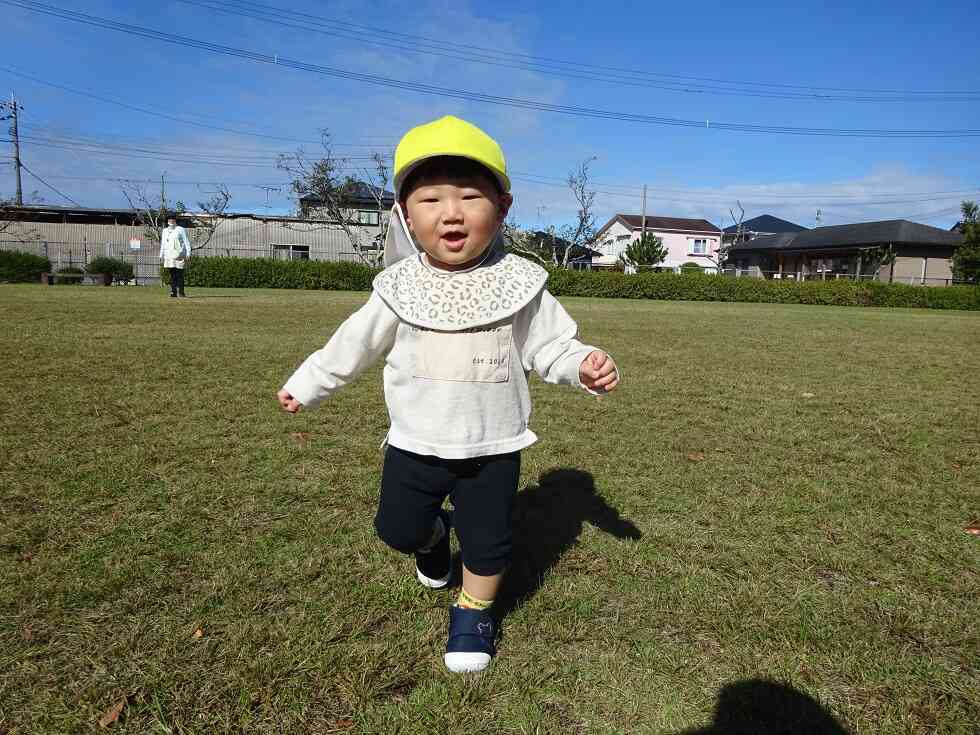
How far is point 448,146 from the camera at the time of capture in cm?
200

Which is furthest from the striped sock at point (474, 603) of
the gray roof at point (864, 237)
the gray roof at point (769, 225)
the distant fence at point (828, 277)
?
the gray roof at point (769, 225)

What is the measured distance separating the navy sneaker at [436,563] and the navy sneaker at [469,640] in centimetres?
29

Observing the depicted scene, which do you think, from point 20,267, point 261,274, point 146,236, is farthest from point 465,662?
point 146,236

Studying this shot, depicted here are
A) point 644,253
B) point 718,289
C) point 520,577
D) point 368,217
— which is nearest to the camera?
point 520,577

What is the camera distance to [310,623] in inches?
86.6

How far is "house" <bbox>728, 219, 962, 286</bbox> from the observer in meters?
47.2

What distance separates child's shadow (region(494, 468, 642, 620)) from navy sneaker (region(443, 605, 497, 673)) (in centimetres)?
23

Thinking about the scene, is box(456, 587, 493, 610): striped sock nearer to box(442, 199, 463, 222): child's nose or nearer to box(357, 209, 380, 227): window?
box(442, 199, 463, 222): child's nose

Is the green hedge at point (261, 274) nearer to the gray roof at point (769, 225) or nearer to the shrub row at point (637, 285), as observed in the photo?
the shrub row at point (637, 285)

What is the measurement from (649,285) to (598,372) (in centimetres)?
3100

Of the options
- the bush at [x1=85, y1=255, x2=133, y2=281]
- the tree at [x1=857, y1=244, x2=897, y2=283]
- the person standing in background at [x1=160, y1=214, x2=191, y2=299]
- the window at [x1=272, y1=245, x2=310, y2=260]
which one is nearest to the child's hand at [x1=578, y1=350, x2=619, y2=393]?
the person standing in background at [x1=160, y1=214, x2=191, y2=299]

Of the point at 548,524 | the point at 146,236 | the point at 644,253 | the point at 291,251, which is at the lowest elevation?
the point at 548,524

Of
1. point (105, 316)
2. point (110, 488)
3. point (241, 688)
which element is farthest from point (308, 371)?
point (105, 316)

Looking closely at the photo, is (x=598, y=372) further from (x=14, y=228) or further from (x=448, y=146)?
(x=14, y=228)
